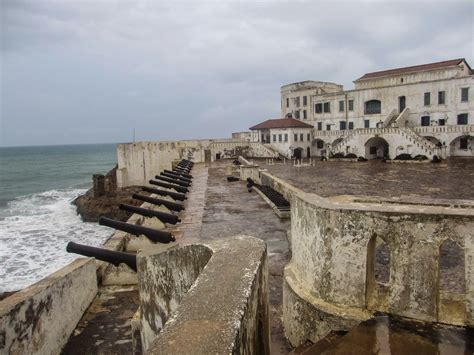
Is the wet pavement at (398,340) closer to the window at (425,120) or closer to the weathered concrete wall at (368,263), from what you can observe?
the weathered concrete wall at (368,263)

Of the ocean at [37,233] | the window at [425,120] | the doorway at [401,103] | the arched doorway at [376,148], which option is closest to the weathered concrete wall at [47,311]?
the ocean at [37,233]

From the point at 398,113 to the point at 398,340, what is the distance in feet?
139

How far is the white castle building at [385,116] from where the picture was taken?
36.7m

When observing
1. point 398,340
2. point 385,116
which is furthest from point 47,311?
point 385,116

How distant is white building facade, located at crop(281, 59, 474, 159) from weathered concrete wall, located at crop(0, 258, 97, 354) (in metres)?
33.0

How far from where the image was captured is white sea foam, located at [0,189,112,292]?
18453mm

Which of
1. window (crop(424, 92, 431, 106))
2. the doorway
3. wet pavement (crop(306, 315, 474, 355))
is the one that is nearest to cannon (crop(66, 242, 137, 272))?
wet pavement (crop(306, 315, 474, 355))

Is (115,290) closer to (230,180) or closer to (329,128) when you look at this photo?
(230,180)

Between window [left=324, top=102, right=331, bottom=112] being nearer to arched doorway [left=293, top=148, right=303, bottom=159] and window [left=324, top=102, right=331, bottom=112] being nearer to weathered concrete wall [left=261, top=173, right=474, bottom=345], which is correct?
arched doorway [left=293, top=148, right=303, bottom=159]

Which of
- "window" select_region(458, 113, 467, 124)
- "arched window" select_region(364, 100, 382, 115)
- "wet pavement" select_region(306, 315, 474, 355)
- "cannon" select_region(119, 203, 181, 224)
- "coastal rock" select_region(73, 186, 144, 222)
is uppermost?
"arched window" select_region(364, 100, 382, 115)

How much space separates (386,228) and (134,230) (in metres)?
5.70

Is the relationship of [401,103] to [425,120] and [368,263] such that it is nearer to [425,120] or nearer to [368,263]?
[425,120]

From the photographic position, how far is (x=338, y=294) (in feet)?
15.5

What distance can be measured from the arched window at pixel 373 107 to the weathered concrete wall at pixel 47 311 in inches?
1627
